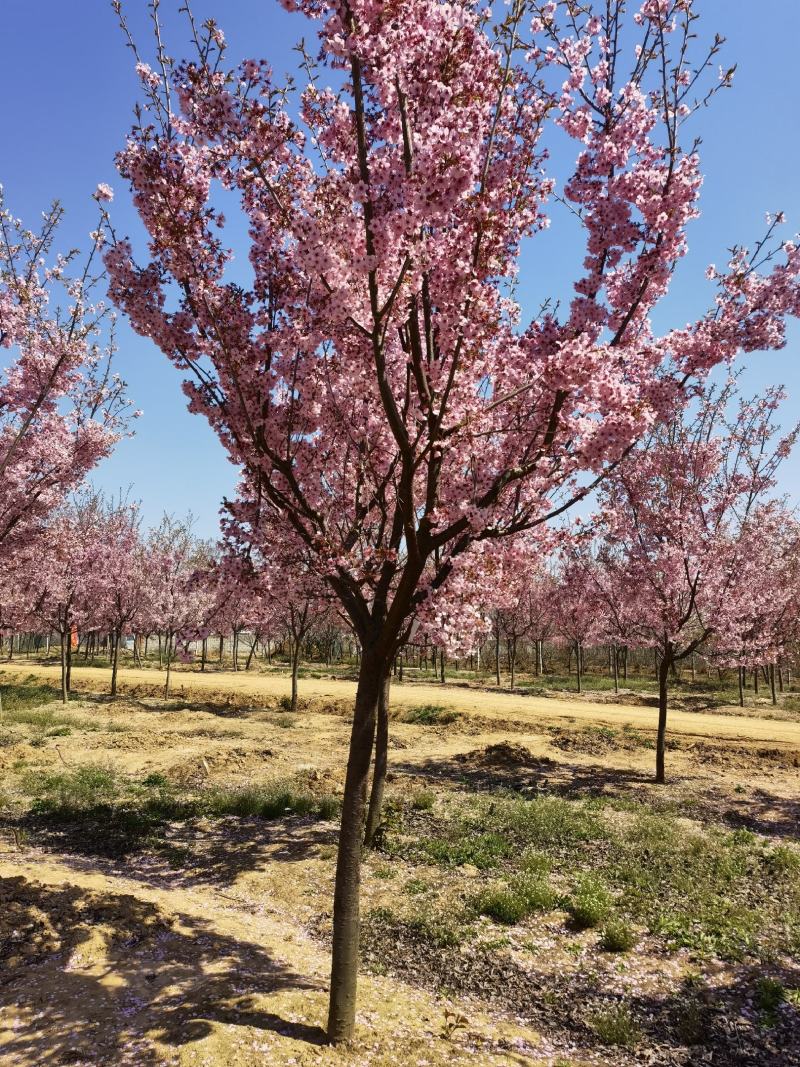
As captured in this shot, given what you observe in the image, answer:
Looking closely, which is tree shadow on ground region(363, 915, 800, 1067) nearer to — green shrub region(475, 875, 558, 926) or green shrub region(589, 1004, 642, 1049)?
green shrub region(589, 1004, 642, 1049)

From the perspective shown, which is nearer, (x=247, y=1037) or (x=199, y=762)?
(x=247, y=1037)

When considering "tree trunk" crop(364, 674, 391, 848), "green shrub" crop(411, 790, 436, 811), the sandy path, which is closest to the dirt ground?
"tree trunk" crop(364, 674, 391, 848)

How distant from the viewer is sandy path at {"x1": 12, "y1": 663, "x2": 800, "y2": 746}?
2511 cm

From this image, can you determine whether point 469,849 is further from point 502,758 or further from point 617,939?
point 502,758

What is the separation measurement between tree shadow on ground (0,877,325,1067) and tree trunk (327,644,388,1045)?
321 millimetres

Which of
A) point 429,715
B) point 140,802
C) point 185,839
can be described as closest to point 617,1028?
point 185,839

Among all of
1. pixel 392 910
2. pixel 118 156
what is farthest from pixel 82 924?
pixel 118 156

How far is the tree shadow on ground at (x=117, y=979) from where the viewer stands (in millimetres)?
5156

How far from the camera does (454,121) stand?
14.9 ft

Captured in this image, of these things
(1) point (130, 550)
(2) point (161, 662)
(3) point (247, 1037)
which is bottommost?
(2) point (161, 662)

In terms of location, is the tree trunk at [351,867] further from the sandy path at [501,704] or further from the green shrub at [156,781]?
the sandy path at [501,704]

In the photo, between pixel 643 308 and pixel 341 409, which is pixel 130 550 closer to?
pixel 341 409

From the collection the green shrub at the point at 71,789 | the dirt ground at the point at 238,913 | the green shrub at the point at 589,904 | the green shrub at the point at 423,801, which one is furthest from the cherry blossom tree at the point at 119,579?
the green shrub at the point at 589,904

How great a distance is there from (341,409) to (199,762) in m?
12.5
